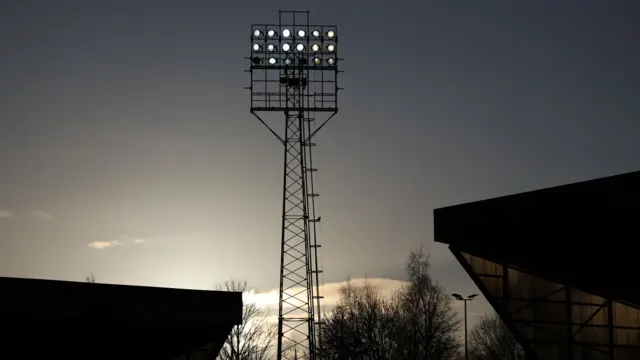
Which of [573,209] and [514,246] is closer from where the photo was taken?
[573,209]

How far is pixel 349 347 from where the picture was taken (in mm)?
74500

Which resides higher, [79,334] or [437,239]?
[437,239]

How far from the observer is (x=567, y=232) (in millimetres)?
29641

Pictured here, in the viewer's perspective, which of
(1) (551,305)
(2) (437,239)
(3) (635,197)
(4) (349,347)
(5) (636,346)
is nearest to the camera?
(3) (635,197)

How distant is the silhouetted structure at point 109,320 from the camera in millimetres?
26578

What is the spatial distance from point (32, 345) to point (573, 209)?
55.4 ft

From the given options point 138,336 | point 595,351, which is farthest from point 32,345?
point 595,351

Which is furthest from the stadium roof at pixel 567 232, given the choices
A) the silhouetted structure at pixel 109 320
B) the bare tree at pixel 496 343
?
the bare tree at pixel 496 343

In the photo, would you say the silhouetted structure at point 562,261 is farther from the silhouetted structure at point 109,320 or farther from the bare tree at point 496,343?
the bare tree at point 496,343

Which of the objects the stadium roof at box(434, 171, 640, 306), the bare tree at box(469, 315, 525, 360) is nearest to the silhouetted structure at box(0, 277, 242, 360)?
the stadium roof at box(434, 171, 640, 306)

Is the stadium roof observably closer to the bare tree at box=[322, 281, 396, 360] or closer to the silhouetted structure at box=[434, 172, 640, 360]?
the silhouetted structure at box=[434, 172, 640, 360]

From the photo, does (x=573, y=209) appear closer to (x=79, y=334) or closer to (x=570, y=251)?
(x=570, y=251)

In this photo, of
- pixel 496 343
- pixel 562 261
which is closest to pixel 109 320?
pixel 562 261

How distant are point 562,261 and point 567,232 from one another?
119 cm
